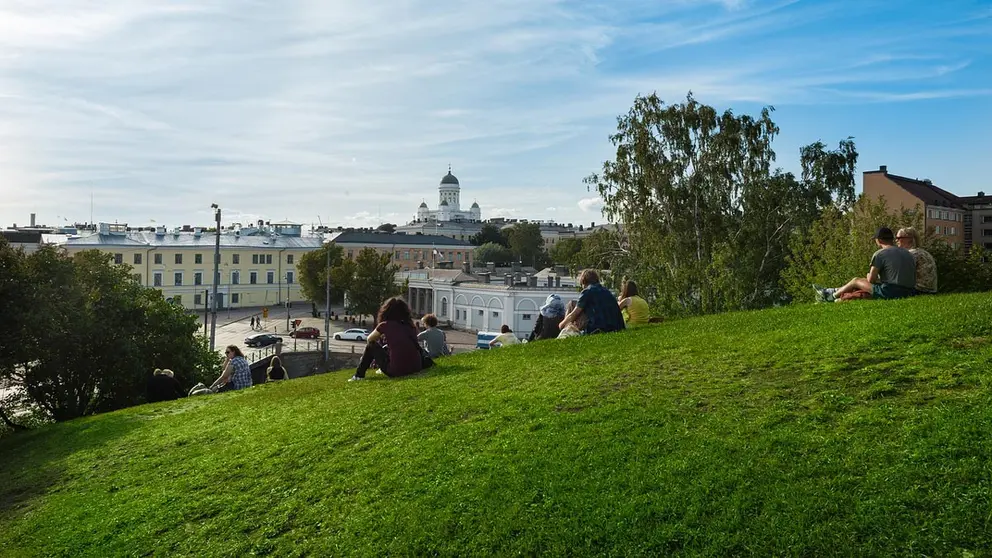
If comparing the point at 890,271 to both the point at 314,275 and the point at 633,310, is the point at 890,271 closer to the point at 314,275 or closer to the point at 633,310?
the point at 633,310

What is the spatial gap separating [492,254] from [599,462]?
11353 cm

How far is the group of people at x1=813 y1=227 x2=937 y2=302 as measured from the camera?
13758 millimetres

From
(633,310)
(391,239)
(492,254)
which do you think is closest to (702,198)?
(633,310)

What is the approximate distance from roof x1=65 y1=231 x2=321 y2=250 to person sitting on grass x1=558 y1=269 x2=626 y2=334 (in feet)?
248

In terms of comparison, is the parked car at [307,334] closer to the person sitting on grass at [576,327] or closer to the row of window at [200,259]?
the row of window at [200,259]

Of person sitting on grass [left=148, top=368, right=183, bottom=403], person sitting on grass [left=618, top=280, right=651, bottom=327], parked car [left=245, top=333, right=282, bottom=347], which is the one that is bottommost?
parked car [left=245, top=333, right=282, bottom=347]

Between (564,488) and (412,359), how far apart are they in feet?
23.1

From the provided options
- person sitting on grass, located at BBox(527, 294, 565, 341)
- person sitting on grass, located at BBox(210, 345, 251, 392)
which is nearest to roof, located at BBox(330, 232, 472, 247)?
person sitting on grass, located at BBox(210, 345, 251, 392)

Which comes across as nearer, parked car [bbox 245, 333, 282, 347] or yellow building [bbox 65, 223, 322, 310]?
parked car [bbox 245, 333, 282, 347]

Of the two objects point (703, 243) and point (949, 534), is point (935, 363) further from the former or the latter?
point (703, 243)

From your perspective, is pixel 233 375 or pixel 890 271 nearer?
pixel 890 271

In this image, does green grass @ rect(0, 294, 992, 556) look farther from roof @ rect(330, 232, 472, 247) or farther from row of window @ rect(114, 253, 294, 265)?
roof @ rect(330, 232, 472, 247)

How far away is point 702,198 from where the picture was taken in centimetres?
3847

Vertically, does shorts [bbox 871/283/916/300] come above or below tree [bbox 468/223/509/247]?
below
